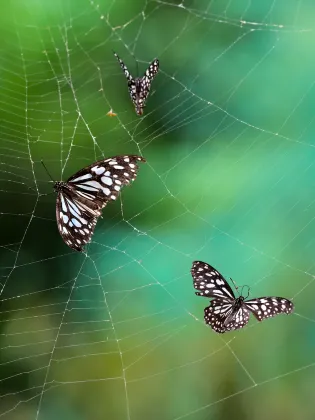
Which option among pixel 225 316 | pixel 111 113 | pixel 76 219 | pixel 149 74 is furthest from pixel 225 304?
pixel 111 113

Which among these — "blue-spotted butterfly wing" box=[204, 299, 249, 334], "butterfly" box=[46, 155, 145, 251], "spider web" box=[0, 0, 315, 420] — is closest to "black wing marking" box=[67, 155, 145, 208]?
"butterfly" box=[46, 155, 145, 251]

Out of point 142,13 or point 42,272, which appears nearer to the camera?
point 42,272

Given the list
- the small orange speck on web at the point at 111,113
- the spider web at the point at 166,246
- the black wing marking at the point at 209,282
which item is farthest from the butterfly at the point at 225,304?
the small orange speck on web at the point at 111,113

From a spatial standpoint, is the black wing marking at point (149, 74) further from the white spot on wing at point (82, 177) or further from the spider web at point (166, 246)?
the white spot on wing at point (82, 177)

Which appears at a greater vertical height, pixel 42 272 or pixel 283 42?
pixel 283 42

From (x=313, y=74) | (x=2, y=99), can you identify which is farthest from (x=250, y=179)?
(x=2, y=99)

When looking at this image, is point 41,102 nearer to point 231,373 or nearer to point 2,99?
point 2,99

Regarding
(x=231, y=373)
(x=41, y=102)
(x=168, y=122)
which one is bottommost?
(x=231, y=373)
